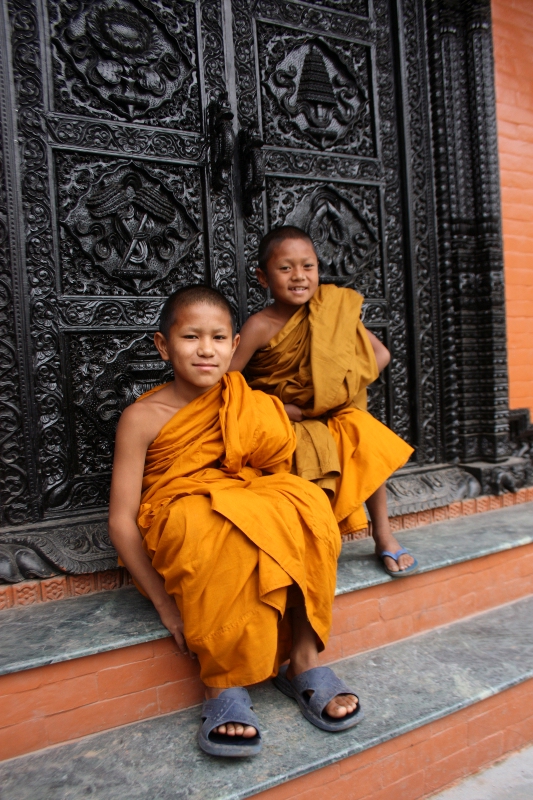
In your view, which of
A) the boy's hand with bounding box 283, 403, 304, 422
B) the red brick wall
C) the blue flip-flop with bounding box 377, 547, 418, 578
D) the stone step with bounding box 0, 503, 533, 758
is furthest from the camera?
the red brick wall

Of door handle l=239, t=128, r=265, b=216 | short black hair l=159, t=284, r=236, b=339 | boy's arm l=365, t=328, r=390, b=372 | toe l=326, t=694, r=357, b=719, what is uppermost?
door handle l=239, t=128, r=265, b=216

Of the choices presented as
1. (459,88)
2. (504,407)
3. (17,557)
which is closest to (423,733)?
(17,557)

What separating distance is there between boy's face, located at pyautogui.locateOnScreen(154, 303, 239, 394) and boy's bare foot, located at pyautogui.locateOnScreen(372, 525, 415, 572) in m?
1.00

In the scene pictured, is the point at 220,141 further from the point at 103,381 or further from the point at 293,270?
the point at 103,381

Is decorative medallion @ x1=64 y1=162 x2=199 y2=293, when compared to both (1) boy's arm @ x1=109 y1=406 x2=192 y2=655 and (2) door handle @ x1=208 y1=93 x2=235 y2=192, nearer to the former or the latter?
(2) door handle @ x1=208 y1=93 x2=235 y2=192

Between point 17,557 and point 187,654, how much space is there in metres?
0.81

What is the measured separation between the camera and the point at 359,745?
1766 millimetres

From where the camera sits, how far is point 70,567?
7.75ft

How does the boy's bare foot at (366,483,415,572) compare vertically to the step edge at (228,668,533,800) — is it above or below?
above

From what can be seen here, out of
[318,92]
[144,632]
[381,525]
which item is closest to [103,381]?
[144,632]

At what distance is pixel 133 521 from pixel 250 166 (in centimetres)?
178

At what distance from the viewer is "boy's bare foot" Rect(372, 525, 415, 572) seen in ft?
8.02

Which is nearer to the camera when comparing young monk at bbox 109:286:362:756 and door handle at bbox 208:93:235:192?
young monk at bbox 109:286:362:756

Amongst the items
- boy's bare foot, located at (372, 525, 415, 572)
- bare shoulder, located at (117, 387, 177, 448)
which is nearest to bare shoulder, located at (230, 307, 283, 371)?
bare shoulder, located at (117, 387, 177, 448)
